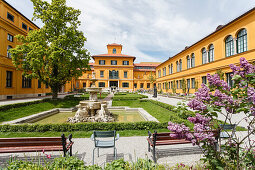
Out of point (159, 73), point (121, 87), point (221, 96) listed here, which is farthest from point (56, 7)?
point (159, 73)

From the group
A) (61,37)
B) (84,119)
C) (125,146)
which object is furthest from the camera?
(61,37)

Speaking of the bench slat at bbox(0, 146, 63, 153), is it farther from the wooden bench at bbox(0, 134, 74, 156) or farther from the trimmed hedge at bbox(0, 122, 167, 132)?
the trimmed hedge at bbox(0, 122, 167, 132)

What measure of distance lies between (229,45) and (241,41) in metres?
1.65

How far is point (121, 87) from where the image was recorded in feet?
139

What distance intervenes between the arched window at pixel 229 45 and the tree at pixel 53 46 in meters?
19.3

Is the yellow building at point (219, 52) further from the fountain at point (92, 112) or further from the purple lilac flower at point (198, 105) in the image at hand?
the purple lilac flower at point (198, 105)

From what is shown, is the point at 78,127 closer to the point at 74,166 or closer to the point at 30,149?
the point at 30,149

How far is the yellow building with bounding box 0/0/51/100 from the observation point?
53.0ft

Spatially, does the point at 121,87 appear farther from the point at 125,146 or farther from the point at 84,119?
the point at 125,146

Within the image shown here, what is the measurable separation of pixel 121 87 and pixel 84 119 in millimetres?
33244

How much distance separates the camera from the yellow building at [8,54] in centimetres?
1614

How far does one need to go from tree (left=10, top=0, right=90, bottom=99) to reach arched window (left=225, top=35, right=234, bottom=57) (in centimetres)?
1934

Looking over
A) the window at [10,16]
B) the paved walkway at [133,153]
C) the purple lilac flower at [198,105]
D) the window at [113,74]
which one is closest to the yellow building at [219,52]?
the paved walkway at [133,153]

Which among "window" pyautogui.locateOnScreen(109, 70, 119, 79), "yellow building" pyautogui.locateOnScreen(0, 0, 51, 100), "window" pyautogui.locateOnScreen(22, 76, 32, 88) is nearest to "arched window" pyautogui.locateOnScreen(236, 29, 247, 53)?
"yellow building" pyautogui.locateOnScreen(0, 0, 51, 100)
